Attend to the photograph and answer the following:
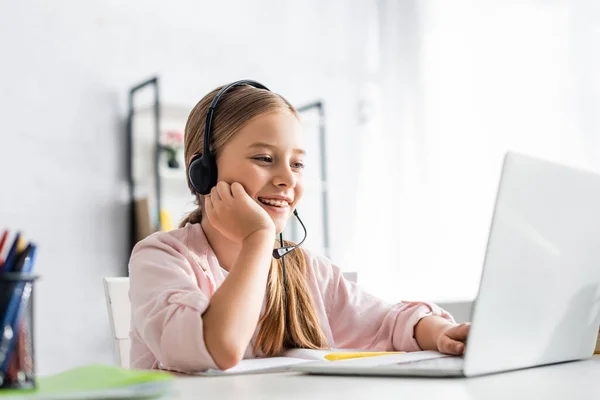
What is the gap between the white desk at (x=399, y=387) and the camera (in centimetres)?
57

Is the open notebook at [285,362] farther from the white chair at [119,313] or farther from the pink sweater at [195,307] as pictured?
the white chair at [119,313]

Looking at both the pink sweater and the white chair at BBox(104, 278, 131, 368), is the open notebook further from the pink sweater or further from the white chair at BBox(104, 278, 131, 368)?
the white chair at BBox(104, 278, 131, 368)

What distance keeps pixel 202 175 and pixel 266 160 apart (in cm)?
11

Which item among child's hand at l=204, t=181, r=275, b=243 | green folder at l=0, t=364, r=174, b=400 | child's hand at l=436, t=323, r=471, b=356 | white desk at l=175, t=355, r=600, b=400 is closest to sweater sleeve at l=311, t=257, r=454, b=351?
child's hand at l=436, t=323, r=471, b=356

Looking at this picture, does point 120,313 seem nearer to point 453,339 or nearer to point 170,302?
point 170,302

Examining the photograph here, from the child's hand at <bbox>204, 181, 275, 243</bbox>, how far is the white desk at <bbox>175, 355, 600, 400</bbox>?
12.2 inches

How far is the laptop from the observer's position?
63cm

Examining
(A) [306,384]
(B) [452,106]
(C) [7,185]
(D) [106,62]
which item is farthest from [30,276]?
(B) [452,106]

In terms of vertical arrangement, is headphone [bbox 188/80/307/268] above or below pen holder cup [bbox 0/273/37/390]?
above

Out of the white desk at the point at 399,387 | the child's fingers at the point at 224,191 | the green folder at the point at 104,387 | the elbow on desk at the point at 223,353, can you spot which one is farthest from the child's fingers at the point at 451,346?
the green folder at the point at 104,387

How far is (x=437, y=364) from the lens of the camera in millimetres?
740

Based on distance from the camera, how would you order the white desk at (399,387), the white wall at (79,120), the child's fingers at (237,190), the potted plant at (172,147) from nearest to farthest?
the white desk at (399,387) → the child's fingers at (237,190) → the white wall at (79,120) → the potted plant at (172,147)

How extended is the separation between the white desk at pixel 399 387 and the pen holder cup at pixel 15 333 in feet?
0.61

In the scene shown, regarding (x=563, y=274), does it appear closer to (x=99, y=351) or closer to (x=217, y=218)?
(x=217, y=218)
